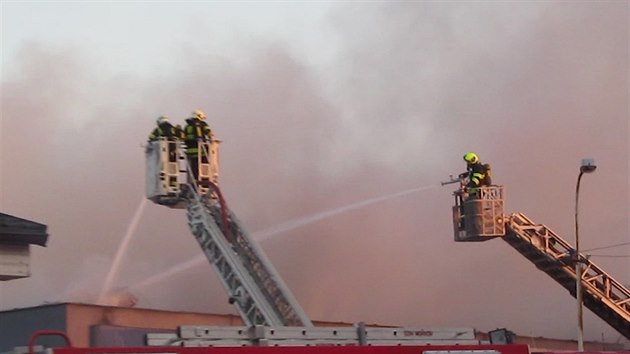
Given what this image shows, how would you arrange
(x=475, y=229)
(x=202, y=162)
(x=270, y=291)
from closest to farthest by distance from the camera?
(x=270, y=291), (x=202, y=162), (x=475, y=229)

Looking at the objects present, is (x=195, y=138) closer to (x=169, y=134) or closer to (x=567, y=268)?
(x=169, y=134)

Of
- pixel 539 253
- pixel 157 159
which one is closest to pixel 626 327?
pixel 539 253

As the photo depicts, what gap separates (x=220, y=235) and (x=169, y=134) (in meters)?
2.04

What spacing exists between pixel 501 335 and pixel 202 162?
7709 mm

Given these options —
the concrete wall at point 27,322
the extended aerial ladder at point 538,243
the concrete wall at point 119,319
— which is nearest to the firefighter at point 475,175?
the extended aerial ladder at point 538,243

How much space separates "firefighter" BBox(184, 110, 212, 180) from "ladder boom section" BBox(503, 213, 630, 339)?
7.74 meters

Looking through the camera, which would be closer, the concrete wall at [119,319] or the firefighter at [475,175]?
the concrete wall at [119,319]

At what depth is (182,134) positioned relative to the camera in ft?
54.4

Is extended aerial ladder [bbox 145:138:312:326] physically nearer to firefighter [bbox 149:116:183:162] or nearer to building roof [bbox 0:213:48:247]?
firefighter [bbox 149:116:183:162]

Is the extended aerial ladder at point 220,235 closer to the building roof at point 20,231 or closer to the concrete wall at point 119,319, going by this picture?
the concrete wall at point 119,319

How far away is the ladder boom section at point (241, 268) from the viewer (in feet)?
48.6

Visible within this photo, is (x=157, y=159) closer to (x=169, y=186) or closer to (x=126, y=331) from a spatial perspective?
(x=169, y=186)

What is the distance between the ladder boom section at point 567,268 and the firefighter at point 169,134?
8.26 metres

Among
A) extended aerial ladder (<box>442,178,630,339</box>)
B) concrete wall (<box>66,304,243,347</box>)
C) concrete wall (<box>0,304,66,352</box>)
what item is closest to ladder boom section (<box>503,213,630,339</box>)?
extended aerial ladder (<box>442,178,630,339</box>)
